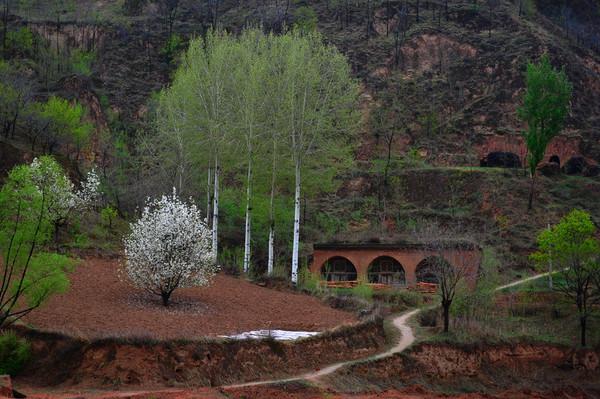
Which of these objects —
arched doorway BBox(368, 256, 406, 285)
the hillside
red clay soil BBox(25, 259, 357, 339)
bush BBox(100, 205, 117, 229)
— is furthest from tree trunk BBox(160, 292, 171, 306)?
arched doorway BBox(368, 256, 406, 285)

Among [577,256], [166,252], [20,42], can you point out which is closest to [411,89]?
[20,42]

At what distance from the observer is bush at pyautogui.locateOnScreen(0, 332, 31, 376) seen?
1919cm

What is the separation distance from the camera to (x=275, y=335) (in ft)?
76.3

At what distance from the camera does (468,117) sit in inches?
2987

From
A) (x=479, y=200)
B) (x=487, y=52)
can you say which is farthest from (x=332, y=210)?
(x=487, y=52)

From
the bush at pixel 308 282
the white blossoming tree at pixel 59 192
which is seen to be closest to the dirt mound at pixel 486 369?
the bush at pixel 308 282

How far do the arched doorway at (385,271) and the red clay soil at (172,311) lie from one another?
36.1ft

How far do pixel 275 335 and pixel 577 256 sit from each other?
55.7ft

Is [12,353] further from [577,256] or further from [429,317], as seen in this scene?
[577,256]

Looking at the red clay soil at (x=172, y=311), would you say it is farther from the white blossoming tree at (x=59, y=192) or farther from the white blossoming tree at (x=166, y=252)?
the white blossoming tree at (x=59, y=192)

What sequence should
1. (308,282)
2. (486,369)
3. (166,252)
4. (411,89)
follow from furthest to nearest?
(411,89) < (308,282) < (486,369) < (166,252)

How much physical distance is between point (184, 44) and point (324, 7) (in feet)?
72.1

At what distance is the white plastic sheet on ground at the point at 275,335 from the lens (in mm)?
22406

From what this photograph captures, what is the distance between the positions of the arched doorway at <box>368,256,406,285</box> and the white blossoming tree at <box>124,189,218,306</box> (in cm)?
1901
